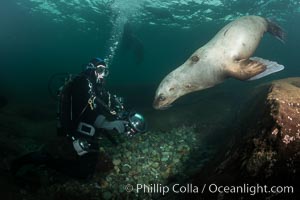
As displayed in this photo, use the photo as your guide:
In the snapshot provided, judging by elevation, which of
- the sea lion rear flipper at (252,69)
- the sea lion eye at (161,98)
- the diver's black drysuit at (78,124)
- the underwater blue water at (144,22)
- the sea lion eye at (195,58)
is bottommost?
the underwater blue water at (144,22)

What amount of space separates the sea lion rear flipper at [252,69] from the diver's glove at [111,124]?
233 cm

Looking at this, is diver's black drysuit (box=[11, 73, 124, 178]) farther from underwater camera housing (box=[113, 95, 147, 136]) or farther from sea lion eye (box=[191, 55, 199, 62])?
sea lion eye (box=[191, 55, 199, 62])

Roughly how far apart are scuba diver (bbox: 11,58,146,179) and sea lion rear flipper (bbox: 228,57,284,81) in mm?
2020

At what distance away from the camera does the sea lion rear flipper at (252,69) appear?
516cm

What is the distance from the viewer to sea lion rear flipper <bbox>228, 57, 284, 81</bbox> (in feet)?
16.9

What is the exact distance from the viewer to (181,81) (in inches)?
223

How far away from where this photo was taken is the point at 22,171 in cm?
598

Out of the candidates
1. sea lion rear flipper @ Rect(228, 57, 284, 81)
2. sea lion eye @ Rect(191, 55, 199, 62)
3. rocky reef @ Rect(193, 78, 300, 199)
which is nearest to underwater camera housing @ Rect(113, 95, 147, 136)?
sea lion eye @ Rect(191, 55, 199, 62)

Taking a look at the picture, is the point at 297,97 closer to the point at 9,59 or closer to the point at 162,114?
the point at 162,114

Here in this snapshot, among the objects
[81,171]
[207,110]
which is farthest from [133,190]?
[207,110]

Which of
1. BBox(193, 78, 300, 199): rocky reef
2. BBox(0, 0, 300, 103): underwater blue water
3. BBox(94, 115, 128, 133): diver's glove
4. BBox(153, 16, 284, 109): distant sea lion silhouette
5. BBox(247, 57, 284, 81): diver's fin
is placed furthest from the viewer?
BBox(0, 0, 300, 103): underwater blue water

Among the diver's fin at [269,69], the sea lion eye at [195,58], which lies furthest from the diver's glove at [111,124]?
the diver's fin at [269,69]

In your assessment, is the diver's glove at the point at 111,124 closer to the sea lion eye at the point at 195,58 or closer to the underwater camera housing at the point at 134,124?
the underwater camera housing at the point at 134,124

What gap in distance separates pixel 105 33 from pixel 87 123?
1353 inches
